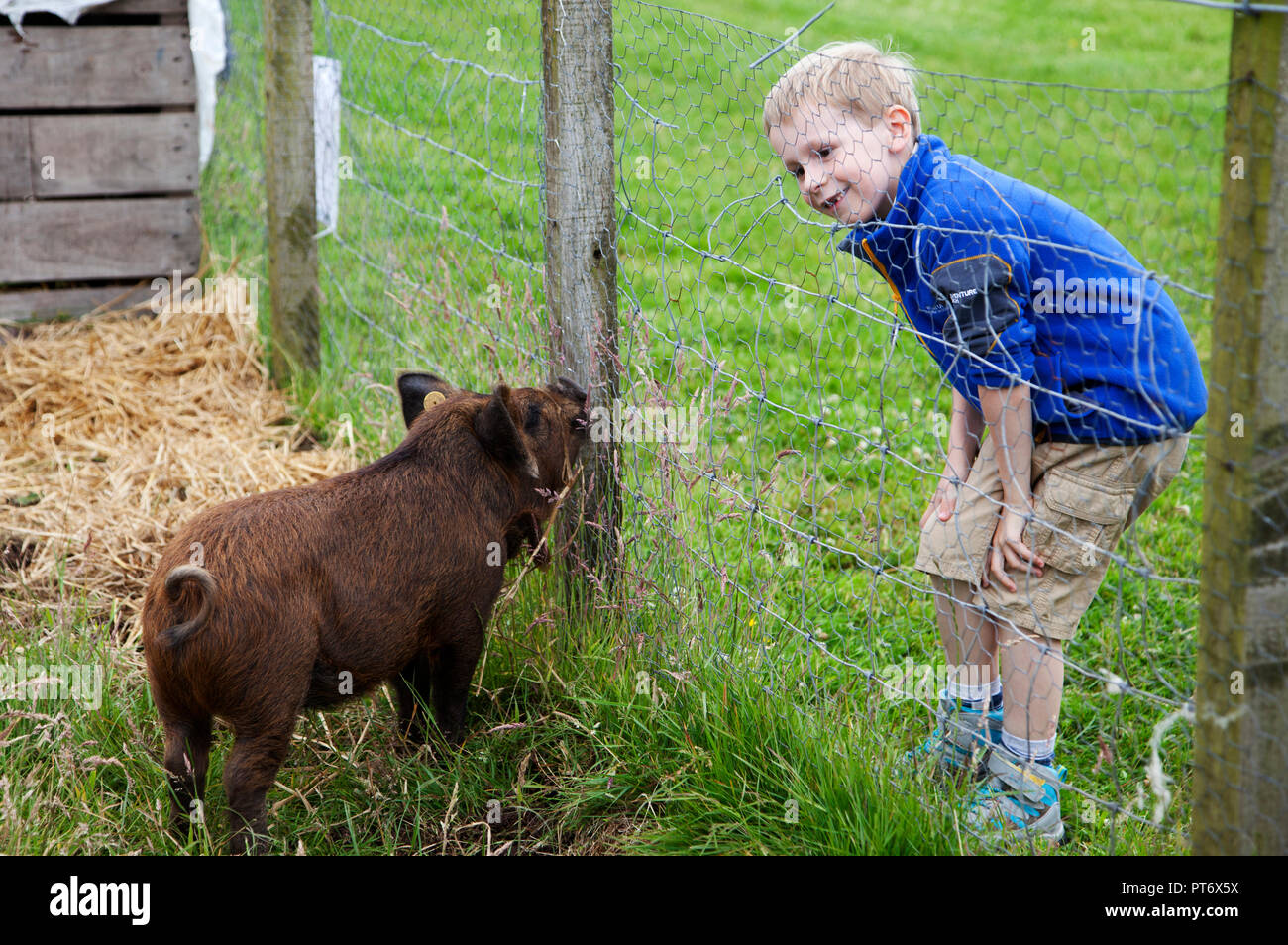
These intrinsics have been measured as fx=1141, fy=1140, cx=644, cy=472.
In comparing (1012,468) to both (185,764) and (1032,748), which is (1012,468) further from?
(185,764)

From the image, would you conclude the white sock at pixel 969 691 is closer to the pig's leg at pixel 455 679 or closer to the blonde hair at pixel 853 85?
the pig's leg at pixel 455 679

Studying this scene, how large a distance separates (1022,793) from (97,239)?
223 inches

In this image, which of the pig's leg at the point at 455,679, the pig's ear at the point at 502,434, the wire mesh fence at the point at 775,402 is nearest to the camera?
the wire mesh fence at the point at 775,402

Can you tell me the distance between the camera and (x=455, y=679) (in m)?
3.06

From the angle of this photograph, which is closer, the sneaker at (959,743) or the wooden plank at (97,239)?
the sneaker at (959,743)

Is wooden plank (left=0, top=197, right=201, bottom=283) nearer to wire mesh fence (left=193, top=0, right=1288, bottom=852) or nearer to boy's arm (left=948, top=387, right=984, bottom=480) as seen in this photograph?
wire mesh fence (left=193, top=0, right=1288, bottom=852)

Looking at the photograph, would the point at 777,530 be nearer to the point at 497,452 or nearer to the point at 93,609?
the point at 497,452

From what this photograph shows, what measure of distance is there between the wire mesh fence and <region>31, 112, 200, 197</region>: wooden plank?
2.03 ft

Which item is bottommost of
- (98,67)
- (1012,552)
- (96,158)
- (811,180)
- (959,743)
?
(959,743)

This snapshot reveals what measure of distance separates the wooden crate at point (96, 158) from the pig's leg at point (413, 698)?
4210 millimetres

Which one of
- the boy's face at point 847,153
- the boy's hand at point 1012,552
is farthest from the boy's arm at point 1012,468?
the boy's face at point 847,153

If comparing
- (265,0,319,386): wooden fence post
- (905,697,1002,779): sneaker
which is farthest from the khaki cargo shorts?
(265,0,319,386): wooden fence post

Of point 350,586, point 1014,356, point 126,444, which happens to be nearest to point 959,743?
point 1014,356

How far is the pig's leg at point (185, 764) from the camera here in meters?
2.73
